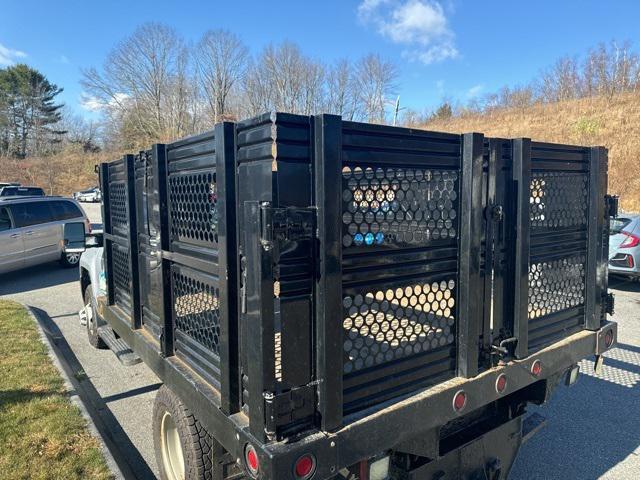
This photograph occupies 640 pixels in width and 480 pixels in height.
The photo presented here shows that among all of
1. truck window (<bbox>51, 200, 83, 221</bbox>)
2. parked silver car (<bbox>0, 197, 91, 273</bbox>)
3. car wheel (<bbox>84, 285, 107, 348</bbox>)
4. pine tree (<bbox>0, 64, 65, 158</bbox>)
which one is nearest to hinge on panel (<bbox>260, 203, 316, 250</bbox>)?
car wheel (<bbox>84, 285, 107, 348</bbox>)

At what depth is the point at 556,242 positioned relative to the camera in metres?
2.62

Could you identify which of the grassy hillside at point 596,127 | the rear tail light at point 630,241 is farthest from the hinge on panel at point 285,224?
the grassy hillside at point 596,127

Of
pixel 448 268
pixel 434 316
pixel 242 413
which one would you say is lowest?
pixel 242 413

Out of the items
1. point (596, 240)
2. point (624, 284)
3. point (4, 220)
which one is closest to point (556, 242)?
point (596, 240)

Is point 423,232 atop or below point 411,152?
below

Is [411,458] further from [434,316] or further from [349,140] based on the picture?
[349,140]

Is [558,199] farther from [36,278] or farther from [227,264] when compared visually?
[36,278]

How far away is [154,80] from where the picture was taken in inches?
1887

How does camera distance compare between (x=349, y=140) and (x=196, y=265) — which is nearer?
(x=349, y=140)

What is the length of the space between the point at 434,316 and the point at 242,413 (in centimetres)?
94

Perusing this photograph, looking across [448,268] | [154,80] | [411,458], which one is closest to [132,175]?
[448,268]

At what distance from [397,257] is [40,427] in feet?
10.9

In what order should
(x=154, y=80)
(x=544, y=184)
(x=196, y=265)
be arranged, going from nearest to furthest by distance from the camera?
(x=196, y=265) < (x=544, y=184) < (x=154, y=80)

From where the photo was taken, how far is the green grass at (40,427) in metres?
3.12
